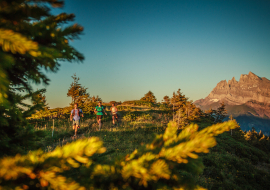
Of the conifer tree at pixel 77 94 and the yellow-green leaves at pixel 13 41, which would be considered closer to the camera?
the yellow-green leaves at pixel 13 41

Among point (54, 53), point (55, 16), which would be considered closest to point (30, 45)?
point (54, 53)

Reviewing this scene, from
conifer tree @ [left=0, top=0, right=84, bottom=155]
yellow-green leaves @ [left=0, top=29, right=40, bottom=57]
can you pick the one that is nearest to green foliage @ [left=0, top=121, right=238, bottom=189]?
conifer tree @ [left=0, top=0, right=84, bottom=155]

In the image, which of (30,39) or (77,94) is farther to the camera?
(77,94)

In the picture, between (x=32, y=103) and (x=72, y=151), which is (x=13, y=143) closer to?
(x=32, y=103)

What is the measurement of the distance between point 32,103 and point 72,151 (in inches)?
55.8

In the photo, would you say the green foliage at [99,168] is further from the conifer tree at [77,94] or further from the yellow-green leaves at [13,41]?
the conifer tree at [77,94]

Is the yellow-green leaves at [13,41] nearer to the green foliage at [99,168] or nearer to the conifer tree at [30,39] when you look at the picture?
the conifer tree at [30,39]

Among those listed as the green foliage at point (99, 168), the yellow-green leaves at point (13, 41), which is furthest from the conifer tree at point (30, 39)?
the green foliage at point (99, 168)

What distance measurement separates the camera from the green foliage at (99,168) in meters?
0.54

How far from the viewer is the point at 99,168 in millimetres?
624

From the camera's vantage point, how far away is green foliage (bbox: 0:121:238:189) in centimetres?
54

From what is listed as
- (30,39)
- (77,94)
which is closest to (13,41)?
(30,39)

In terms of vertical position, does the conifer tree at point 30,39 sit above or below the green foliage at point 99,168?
above

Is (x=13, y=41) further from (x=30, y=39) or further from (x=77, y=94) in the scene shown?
(x=77, y=94)
